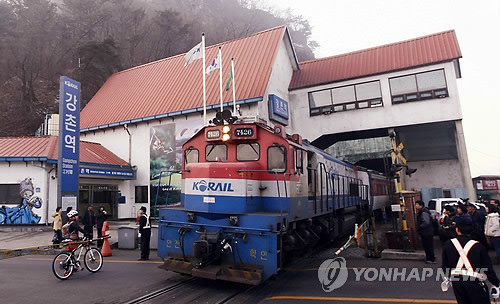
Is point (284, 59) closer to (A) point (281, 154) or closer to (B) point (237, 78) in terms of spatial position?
(B) point (237, 78)

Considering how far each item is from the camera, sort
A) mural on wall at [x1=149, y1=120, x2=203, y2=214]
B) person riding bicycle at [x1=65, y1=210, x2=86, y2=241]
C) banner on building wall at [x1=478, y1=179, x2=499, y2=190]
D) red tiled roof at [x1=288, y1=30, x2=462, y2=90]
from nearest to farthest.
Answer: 1. person riding bicycle at [x1=65, y1=210, x2=86, y2=241]
2. red tiled roof at [x1=288, y1=30, x2=462, y2=90]
3. mural on wall at [x1=149, y1=120, x2=203, y2=214]
4. banner on building wall at [x1=478, y1=179, x2=499, y2=190]

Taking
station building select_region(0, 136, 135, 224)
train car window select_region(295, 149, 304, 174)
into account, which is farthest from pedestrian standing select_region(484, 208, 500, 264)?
station building select_region(0, 136, 135, 224)

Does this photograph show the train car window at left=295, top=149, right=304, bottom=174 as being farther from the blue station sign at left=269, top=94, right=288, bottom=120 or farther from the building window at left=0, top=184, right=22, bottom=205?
the building window at left=0, top=184, right=22, bottom=205

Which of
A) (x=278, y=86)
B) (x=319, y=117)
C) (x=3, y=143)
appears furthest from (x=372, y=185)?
(x=3, y=143)

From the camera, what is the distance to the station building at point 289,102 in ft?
66.9

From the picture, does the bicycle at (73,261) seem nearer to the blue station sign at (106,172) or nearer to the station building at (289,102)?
the station building at (289,102)

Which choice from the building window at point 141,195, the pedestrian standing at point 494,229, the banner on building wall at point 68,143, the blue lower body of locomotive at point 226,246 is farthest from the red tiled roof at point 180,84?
the blue lower body of locomotive at point 226,246

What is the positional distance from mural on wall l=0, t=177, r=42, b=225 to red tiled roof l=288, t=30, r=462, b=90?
1838 cm

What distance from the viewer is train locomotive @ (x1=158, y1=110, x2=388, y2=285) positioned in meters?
6.61

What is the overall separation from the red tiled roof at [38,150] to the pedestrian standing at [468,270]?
19.8 m

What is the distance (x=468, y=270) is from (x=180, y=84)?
75.9 ft

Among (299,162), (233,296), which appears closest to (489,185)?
(299,162)

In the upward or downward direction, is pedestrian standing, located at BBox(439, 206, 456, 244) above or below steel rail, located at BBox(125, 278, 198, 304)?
above

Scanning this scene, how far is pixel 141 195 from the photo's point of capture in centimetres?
2362
